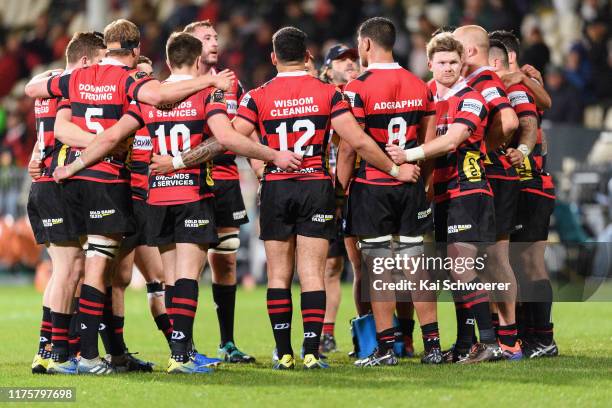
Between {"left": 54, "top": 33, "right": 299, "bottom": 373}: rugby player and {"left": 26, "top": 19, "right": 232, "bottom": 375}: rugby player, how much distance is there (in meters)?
0.16

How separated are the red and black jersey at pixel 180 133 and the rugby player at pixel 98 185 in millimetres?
218

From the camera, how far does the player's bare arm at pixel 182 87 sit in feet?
25.1

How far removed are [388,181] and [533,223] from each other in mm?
1486

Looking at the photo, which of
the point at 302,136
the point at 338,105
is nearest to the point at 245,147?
the point at 302,136

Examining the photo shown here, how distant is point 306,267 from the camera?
318 inches

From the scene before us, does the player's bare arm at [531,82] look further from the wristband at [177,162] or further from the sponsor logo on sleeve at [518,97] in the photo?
the wristband at [177,162]

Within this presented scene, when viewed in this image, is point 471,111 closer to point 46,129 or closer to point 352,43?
point 46,129

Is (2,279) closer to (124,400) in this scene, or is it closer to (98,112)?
(98,112)

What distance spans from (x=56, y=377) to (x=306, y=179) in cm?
216

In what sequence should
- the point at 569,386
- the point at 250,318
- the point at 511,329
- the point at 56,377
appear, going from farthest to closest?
the point at 250,318, the point at 511,329, the point at 56,377, the point at 569,386

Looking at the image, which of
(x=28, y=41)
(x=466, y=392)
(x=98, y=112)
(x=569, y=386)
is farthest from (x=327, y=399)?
(x=28, y=41)

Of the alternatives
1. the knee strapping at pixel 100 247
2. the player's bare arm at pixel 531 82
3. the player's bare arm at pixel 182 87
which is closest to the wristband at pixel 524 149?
the player's bare arm at pixel 531 82

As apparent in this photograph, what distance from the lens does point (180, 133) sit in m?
8.02

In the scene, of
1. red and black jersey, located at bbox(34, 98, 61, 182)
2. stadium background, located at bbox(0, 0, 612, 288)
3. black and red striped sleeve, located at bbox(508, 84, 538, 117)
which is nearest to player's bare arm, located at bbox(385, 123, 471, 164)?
black and red striped sleeve, located at bbox(508, 84, 538, 117)
